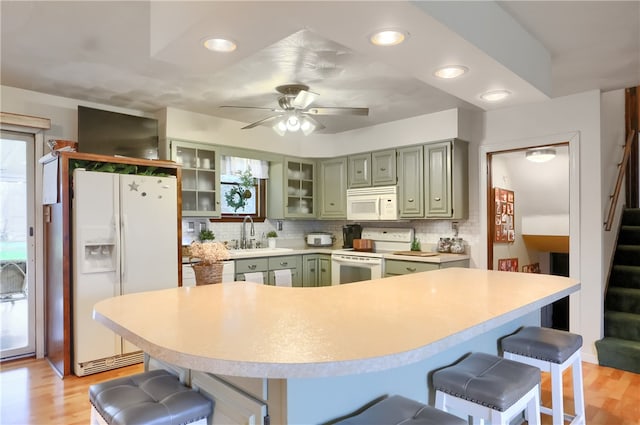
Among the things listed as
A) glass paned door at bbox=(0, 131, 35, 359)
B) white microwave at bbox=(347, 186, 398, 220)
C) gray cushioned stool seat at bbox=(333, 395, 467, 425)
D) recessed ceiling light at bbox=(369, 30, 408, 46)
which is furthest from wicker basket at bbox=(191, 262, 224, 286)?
white microwave at bbox=(347, 186, 398, 220)

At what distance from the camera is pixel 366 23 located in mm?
1697

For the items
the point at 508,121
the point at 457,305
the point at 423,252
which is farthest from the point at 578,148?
the point at 457,305

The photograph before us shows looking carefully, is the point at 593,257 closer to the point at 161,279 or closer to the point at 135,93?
the point at 161,279

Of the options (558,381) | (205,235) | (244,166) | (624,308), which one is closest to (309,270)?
(205,235)

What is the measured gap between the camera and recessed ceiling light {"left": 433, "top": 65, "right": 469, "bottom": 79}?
88.1 inches

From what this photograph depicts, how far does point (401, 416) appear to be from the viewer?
1.32 metres

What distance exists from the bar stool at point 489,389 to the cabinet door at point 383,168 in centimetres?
322

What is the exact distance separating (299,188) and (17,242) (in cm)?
312

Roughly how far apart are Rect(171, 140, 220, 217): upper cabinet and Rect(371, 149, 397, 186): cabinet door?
1874mm

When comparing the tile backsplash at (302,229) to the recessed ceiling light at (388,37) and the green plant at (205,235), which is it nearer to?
the green plant at (205,235)

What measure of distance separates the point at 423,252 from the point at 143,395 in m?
3.68

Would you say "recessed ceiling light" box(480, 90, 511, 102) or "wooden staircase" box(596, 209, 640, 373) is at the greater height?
"recessed ceiling light" box(480, 90, 511, 102)

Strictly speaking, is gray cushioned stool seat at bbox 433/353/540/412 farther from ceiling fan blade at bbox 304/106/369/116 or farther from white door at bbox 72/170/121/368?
white door at bbox 72/170/121/368

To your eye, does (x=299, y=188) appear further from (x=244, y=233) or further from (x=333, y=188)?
(x=244, y=233)
